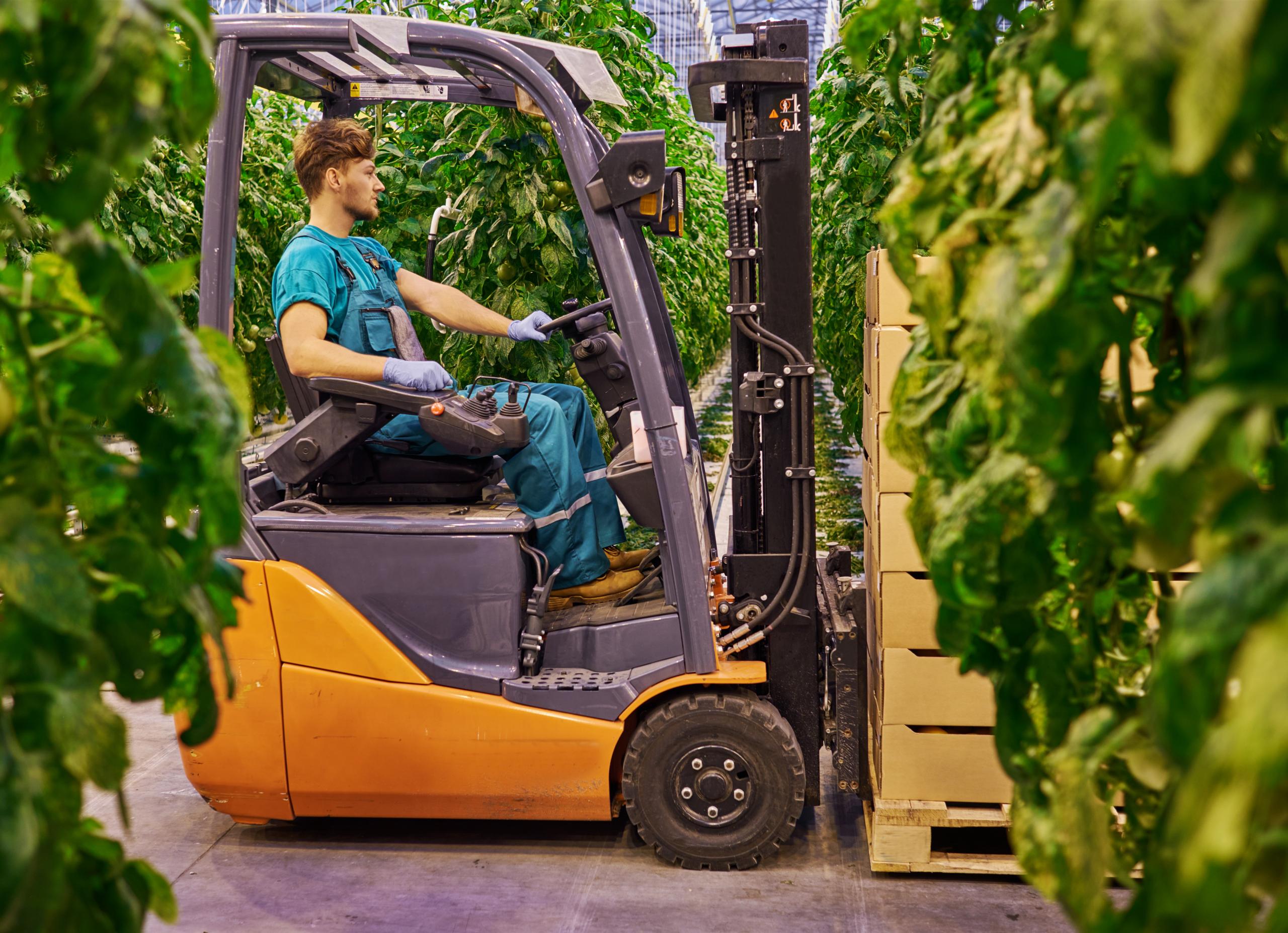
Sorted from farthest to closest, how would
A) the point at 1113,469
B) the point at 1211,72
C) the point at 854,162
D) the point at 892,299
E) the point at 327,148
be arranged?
the point at 854,162, the point at 327,148, the point at 892,299, the point at 1113,469, the point at 1211,72

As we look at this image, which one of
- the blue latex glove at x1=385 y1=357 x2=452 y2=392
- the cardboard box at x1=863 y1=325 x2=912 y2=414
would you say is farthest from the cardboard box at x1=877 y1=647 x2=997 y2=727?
the blue latex glove at x1=385 y1=357 x2=452 y2=392

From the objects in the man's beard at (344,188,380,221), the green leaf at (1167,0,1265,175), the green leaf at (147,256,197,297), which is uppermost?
the man's beard at (344,188,380,221)

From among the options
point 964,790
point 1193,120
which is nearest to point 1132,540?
point 1193,120

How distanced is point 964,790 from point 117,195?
620 centimetres

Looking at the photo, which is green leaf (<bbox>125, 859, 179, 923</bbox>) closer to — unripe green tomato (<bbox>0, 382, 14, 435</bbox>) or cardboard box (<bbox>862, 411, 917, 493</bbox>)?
unripe green tomato (<bbox>0, 382, 14, 435</bbox>)

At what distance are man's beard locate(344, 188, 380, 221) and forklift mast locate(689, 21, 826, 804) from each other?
39.1 inches

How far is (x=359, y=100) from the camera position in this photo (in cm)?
395

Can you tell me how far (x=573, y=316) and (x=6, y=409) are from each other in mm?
2330

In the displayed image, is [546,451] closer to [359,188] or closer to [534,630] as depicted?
[534,630]

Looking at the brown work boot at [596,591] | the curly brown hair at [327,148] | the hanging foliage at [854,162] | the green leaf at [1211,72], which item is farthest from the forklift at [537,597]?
the hanging foliage at [854,162]

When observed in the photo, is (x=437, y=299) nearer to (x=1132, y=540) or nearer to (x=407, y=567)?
(x=407, y=567)

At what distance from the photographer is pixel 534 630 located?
3.21 m

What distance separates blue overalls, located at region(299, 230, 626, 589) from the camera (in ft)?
10.5

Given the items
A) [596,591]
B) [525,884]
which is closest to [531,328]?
[596,591]
